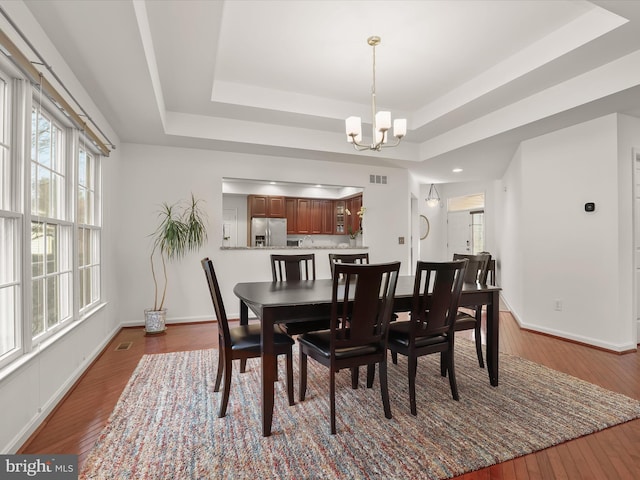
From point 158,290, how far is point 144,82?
9.21 feet

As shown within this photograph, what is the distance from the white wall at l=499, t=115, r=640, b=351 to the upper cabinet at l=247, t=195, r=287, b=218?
4731 mm

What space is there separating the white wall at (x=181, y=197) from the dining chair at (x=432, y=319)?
3.19 metres

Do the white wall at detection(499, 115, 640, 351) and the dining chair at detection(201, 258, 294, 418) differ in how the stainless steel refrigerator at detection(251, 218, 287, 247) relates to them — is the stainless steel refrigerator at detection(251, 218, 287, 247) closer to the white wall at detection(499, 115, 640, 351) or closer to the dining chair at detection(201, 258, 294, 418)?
the white wall at detection(499, 115, 640, 351)

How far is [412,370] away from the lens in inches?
89.5

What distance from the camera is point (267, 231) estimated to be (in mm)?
7758

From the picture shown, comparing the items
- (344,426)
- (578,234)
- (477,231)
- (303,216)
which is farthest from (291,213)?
(344,426)

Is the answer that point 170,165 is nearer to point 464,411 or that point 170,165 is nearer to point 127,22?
point 127,22

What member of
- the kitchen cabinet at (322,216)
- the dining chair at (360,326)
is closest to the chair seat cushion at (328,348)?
the dining chair at (360,326)

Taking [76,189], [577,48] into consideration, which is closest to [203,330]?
[76,189]

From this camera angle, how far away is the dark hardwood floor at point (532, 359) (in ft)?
5.75

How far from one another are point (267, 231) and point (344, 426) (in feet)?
19.5

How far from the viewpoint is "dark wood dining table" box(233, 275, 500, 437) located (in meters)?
2.04

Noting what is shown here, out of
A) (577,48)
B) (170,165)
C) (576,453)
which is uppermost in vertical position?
(577,48)

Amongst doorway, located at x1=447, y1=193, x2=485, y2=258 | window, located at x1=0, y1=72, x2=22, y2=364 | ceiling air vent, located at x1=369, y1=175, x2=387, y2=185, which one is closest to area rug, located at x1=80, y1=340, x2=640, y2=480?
window, located at x1=0, y1=72, x2=22, y2=364
